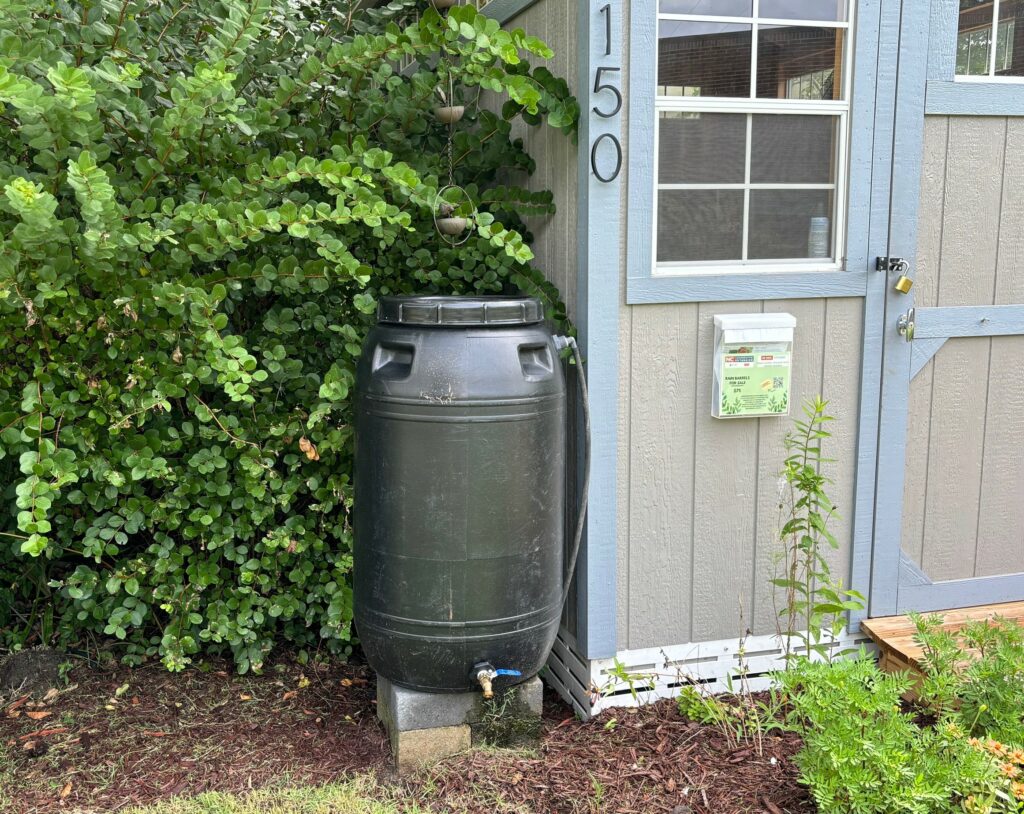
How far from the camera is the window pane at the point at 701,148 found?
114 inches

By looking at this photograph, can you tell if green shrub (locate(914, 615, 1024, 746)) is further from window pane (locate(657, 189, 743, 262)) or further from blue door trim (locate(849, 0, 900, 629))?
window pane (locate(657, 189, 743, 262))

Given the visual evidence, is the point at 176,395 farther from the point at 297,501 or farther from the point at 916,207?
the point at 916,207

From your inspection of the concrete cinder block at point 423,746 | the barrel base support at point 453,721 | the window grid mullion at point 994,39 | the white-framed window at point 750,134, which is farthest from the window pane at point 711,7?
the concrete cinder block at point 423,746

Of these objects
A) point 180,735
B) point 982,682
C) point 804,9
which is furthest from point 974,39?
point 180,735

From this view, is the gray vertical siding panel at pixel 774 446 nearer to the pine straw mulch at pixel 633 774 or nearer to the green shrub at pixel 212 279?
the pine straw mulch at pixel 633 774

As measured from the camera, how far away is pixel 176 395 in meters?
2.88

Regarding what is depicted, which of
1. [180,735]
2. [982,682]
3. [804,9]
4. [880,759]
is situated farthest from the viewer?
[180,735]

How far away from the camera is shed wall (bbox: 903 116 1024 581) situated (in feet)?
10.2

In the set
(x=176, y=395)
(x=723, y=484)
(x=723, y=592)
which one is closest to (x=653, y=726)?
(x=723, y=592)

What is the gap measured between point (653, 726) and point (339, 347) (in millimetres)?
1544

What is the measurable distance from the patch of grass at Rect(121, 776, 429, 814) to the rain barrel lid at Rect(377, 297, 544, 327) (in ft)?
4.21

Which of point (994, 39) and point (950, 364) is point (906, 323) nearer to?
point (950, 364)

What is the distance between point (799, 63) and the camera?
2.96 meters

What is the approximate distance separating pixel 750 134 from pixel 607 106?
19.3 inches
